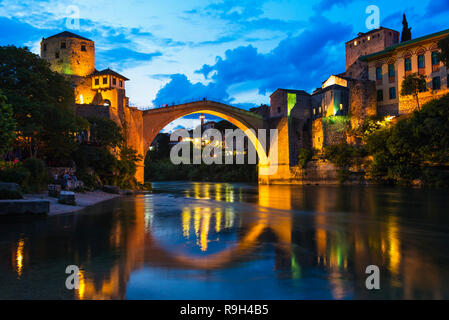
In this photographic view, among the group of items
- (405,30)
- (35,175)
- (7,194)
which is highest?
(405,30)

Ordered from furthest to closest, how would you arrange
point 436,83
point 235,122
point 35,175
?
point 235,122
point 436,83
point 35,175

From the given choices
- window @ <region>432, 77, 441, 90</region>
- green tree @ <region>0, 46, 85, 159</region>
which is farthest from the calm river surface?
window @ <region>432, 77, 441, 90</region>

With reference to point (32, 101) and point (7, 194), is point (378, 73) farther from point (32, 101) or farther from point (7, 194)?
point (7, 194)

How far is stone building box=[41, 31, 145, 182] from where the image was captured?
97.8 feet

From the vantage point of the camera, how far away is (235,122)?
A: 43.4 m

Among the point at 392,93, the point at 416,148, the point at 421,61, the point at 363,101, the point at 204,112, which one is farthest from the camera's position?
the point at 204,112

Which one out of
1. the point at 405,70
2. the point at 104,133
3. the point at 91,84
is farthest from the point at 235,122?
the point at 104,133

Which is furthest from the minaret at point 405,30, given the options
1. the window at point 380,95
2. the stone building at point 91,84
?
the stone building at point 91,84

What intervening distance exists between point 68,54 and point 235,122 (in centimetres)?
2045

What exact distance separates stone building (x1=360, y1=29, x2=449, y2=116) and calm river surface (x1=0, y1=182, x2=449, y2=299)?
101ft

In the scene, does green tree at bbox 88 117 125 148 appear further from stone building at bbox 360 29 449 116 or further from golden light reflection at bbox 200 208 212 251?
stone building at bbox 360 29 449 116

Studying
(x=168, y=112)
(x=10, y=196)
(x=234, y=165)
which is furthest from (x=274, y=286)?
(x=234, y=165)

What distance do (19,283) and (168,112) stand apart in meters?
31.1
